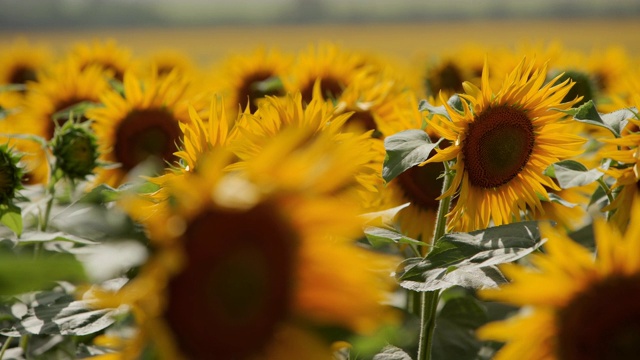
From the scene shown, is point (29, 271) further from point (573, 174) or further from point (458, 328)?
point (458, 328)

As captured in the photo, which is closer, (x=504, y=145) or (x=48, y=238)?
(x=48, y=238)

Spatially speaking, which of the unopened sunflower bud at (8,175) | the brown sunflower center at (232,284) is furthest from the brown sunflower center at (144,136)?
the brown sunflower center at (232,284)

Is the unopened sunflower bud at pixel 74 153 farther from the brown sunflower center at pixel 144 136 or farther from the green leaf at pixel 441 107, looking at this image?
the green leaf at pixel 441 107

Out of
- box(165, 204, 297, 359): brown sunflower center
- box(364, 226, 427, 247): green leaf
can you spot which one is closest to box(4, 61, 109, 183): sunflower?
box(364, 226, 427, 247): green leaf

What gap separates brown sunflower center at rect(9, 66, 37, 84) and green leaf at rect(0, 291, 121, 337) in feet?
8.82

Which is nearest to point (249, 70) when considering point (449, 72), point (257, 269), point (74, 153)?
point (449, 72)

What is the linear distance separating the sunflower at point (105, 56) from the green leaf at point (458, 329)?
6.54 feet

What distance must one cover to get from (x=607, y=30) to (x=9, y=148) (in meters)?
12.3

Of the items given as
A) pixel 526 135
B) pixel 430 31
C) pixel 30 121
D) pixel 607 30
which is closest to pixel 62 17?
pixel 430 31

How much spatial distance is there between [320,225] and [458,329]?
1.04m

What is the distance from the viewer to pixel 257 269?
2.44 feet

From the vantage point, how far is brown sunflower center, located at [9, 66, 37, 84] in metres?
3.80

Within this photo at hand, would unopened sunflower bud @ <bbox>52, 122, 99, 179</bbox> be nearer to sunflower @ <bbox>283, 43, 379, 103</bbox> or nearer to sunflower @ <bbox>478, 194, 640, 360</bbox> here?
sunflower @ <bbox>283, 43, 379, 103</bbox>

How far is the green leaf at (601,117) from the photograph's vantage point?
1.28 m
